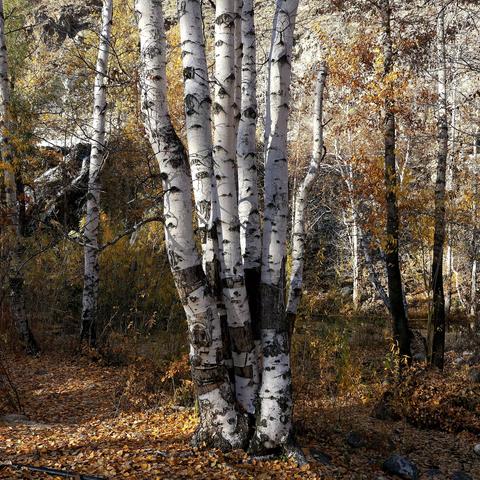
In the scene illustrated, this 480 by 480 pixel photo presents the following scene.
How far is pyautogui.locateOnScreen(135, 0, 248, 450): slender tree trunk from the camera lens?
11.8 feet

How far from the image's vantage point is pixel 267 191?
409cm

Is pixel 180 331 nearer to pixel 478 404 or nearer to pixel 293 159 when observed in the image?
pixel 478 404

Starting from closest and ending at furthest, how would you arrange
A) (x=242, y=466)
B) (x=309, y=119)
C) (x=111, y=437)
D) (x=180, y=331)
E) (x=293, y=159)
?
(x=242, y=466) → (x=111, y=437) → (x=180, y=331) → (x=293, y=159) → (x=309, y=119)

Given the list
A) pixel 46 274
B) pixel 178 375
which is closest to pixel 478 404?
pixel 178 375

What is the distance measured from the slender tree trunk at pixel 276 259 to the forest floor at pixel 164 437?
0.32 meters

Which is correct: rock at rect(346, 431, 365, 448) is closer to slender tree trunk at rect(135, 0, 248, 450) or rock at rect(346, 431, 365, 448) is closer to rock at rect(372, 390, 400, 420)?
rock at rect(372, 390, 400, 420)

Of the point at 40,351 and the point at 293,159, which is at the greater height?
the point at 293,159

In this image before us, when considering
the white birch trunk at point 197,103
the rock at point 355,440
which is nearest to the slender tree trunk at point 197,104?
the white birch trunk at point 197,103

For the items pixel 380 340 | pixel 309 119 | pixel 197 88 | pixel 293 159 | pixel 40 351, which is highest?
pixel 309 119

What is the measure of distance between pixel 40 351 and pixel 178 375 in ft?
9.91

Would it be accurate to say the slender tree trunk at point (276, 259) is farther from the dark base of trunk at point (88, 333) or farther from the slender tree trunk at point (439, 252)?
the slender tree trunk at point (439, 252)

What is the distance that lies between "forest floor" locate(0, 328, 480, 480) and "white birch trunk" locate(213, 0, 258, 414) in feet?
2.03

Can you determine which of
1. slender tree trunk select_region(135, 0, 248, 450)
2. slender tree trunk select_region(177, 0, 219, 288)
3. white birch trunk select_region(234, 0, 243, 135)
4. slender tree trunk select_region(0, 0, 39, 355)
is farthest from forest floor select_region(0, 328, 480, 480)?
white birch trunk select_region(234, 0, 243, 135)

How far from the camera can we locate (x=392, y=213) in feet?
28.0
